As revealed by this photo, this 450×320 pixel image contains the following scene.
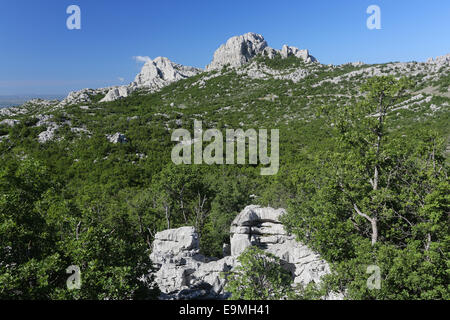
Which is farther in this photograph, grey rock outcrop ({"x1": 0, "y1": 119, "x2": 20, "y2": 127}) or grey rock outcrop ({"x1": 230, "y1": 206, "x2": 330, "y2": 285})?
grey rock outcrop ({"x1": 0, "y1": 119, "x2": 20, "y2": 127})

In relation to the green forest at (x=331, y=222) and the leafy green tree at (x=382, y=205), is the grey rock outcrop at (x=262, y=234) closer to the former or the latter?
the green forest at (x=331, y=222)

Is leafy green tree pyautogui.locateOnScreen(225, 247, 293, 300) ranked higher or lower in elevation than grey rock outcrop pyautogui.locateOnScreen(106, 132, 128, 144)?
lower

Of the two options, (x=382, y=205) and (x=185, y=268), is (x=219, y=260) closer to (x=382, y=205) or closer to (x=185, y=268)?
(x=185, y=268)

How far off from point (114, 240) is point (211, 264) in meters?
10.4

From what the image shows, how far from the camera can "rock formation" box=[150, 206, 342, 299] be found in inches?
712

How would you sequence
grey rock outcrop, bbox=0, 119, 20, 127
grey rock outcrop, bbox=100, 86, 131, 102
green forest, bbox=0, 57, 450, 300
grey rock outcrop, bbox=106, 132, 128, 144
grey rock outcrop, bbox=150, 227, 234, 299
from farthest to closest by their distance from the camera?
grey rock outcrop, bbox=100, 86, 131, 102, grey rock outcrop, bbox=0, 119, 20, 127, grey rock outcrop, bbox=106, 132, 128, 144, grey rock outcrop, bbox=150, 227, 234, 299, green forest, bbox=0, 57, 450, 300

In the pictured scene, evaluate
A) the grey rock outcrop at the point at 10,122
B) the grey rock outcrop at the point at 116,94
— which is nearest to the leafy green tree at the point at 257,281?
the grey rock outcrop at the point at 10,122

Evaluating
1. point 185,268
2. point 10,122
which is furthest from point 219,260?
point 10,122

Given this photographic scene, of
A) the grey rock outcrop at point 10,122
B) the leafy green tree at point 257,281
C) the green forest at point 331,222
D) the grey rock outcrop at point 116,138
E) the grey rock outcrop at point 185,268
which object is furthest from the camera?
the grey rock outcrop at point 10,122

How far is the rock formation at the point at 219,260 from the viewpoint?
59.4 ft

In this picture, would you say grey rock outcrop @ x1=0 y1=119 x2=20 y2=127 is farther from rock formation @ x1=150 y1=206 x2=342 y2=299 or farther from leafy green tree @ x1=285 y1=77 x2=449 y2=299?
leafy green tree @ x1=285 y1=77 x2=449 y2=299

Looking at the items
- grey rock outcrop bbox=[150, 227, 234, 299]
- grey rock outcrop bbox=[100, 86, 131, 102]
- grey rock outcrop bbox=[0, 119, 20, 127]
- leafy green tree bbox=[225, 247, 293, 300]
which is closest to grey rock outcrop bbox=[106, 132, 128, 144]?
grey rock outcrop bbox=[0, 119, 20, 127]
